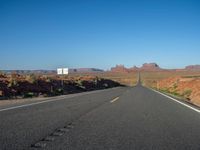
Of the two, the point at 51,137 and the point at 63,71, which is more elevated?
the point at 63,71

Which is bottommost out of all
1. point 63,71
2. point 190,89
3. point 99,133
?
point 190,89

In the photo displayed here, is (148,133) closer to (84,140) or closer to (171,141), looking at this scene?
(171,141)

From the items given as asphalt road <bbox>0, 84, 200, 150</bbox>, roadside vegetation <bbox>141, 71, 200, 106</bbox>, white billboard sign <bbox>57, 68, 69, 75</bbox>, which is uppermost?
white billboard sign <bbox>57, 68, 69, 75</bbox>

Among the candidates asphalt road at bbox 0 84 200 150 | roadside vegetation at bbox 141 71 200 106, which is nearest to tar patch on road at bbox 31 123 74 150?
asphalt road at bbox 0 84 200 150

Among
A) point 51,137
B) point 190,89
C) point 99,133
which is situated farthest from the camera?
point 190,89

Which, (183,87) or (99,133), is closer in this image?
(99,133)

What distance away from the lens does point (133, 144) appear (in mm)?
6359

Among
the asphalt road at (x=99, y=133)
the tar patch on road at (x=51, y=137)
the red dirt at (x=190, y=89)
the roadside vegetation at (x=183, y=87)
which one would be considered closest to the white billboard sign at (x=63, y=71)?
the roadside vegetation at (x=183, y=87)

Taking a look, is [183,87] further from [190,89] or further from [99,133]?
[99,133]

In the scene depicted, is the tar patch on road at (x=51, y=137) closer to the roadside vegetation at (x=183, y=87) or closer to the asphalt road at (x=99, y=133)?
the asphalt road at (x=99, y=133)

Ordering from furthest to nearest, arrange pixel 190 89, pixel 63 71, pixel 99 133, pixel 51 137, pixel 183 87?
pixel 63 71 → pixel 183 87 → pixel 190 89 → pixel 99 133 → pixel 51 137

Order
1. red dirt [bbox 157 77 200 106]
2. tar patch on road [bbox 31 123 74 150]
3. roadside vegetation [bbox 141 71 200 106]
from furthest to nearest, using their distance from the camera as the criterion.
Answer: roadside vegetation [bbox 141 71 200 106], red dirt [bbox 157 77 200 106], tar patch on road [bbox 31 123 74 150]

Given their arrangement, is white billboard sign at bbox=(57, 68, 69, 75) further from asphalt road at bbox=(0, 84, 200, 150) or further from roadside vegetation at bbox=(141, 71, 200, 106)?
asphalt road at bbox=(0, 84, 200, 150)

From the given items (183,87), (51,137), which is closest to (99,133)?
(51,137)
